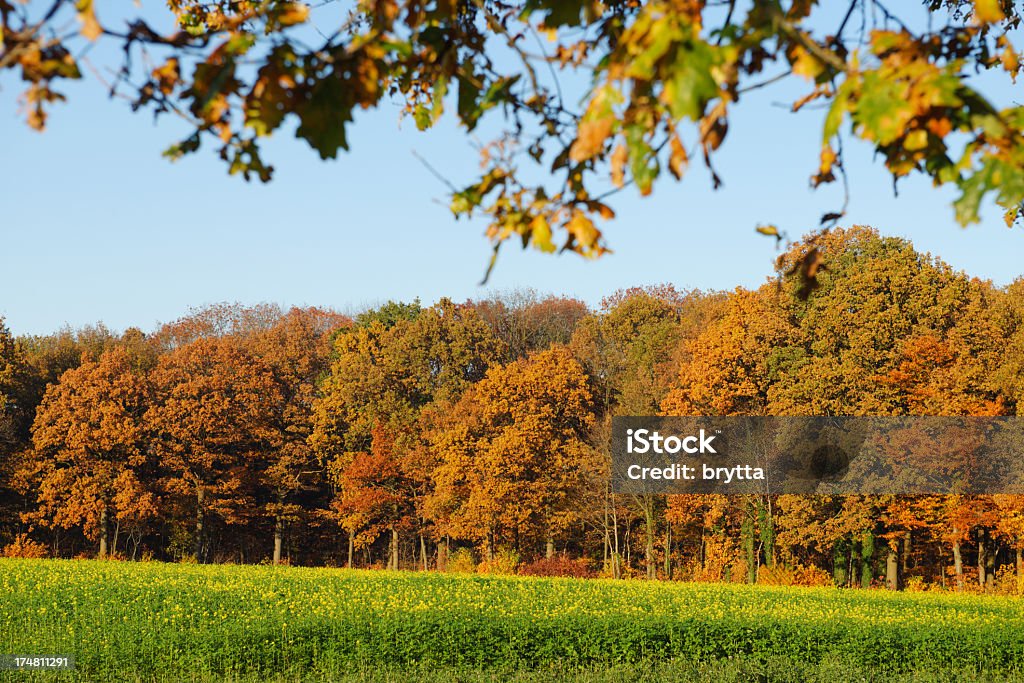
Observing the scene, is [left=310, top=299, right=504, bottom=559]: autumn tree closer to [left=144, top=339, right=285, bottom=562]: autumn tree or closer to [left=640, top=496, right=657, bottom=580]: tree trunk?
[left=144, top=339, right=285, bottom=562]: autumn tree

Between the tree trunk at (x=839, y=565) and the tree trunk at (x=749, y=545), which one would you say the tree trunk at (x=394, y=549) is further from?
the tree trunk at (x=839, y=565)

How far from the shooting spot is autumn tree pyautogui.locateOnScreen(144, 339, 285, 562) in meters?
37.8

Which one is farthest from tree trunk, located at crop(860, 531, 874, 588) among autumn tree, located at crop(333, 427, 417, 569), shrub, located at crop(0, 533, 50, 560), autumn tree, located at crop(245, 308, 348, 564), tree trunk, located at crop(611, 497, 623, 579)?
shrub, located at crop(0, 533, 50, 560)

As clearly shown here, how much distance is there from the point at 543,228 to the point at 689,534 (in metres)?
34.3

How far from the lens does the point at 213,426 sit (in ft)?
125

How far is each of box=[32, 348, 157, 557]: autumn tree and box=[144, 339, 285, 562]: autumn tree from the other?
934 millimetres

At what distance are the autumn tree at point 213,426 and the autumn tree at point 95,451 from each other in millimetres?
934

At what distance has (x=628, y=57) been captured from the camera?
3.02m

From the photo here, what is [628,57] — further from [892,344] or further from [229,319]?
[229,319]

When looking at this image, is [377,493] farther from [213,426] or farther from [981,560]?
[981,560]

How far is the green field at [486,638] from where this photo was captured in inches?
520

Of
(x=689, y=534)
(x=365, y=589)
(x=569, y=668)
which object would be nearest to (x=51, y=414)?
(x=365, y=589)

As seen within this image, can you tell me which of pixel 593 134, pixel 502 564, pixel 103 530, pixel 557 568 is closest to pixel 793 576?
pixel 557 568

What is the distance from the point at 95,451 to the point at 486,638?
27313 mm
